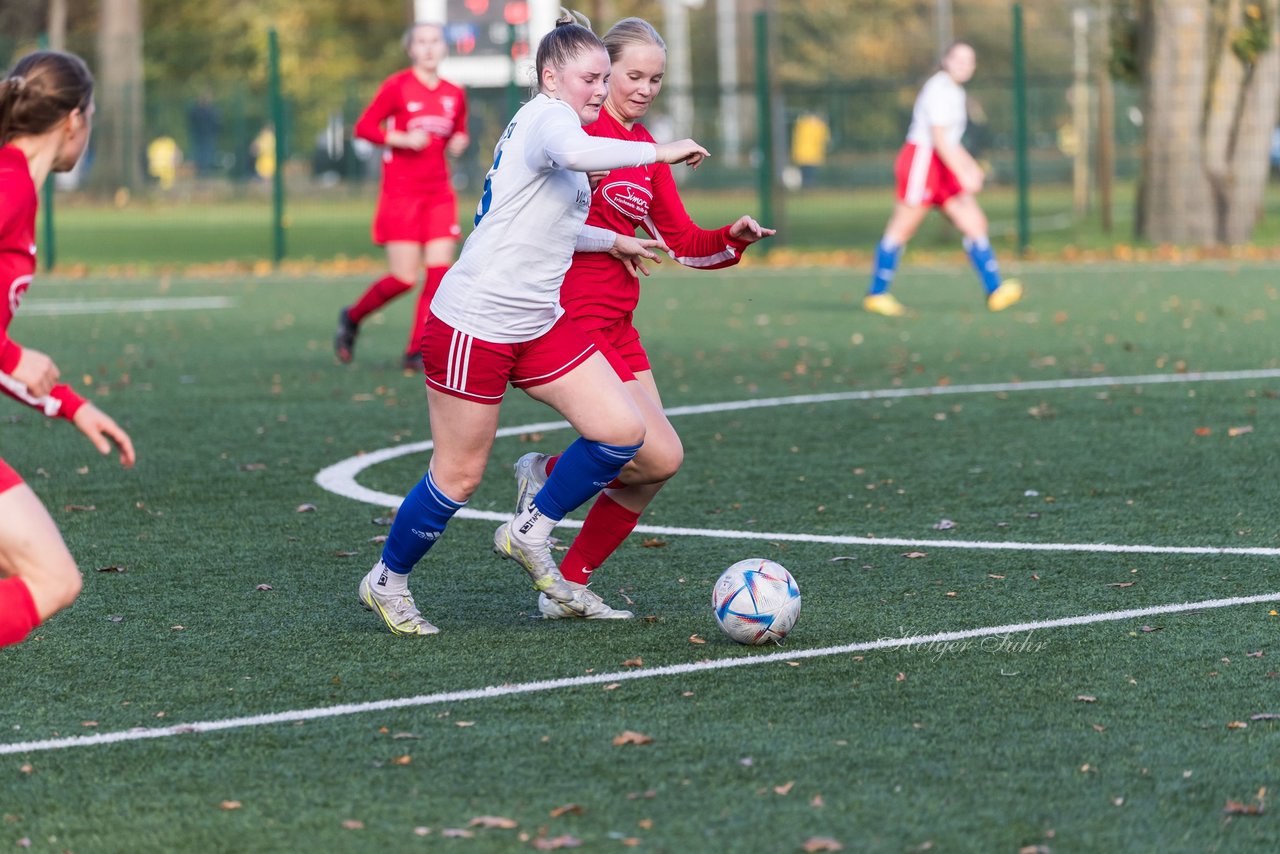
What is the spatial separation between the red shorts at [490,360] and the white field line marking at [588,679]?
897 millimetres

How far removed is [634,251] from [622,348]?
384 mm

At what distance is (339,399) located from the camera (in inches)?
448

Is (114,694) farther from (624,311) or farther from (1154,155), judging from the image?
(1154,155)

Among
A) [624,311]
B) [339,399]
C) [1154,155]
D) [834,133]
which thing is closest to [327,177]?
[834,133]

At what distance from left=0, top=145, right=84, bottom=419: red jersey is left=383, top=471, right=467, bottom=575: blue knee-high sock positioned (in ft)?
4.34

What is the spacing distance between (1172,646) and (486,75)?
2285cm

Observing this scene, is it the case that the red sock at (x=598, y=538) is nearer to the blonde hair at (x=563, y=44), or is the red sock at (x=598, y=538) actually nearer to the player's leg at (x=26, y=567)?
the blonde hair at (x=563, y=44)

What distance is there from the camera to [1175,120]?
22859 millimetres

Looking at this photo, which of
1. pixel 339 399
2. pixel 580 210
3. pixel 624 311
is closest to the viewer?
pixel 580 210

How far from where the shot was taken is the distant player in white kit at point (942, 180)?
15734 mm

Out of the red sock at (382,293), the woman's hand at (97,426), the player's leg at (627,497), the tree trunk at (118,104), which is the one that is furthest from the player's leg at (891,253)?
the tree trunk at (118,104)

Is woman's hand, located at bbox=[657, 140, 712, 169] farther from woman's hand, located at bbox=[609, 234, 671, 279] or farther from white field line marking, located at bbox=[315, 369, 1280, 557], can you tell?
white field line marking, located at bbox=[315, 369, 1280, 557]

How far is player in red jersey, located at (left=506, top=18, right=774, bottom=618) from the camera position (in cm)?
591

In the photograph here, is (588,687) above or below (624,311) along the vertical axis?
below
